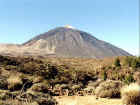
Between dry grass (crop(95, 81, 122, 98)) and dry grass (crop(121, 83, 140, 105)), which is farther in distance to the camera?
dry grass (crop(95, 81, 122, 98))

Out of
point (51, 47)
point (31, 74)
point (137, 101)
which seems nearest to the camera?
point (137, 101)

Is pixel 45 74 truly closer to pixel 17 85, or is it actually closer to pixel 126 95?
pixel 17 85

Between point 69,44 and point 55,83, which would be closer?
point 55,83

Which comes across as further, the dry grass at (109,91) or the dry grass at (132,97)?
the dry grass at (109,91)

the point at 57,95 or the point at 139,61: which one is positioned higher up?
the point at 139,61

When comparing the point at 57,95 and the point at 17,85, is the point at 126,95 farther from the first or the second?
the point at 17,85

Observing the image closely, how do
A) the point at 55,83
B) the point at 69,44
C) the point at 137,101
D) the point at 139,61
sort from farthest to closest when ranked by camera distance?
the point at 69,44 → the point at 139,61 → the point at 55,83 → the point at 137,101

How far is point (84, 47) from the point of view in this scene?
17325cm

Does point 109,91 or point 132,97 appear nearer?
point 132,97

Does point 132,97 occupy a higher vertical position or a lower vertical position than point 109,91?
higher

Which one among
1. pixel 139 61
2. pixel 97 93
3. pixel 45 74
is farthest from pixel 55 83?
pixel 139 61

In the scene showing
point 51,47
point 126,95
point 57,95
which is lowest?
point 57,95

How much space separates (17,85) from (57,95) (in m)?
2.36

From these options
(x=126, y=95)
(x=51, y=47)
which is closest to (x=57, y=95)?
(x=126, y=95)
